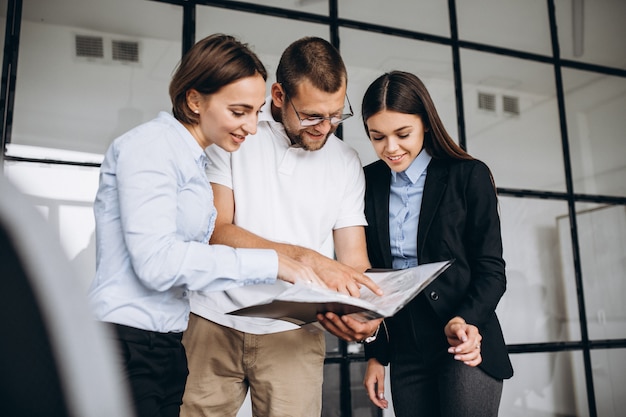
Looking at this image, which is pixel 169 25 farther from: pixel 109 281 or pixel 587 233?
pixel 587 233

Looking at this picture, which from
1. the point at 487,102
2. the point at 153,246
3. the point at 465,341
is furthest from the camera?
the point at 487,102

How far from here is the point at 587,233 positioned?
10.1 ft

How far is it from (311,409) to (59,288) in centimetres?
136

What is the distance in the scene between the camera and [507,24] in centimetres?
321

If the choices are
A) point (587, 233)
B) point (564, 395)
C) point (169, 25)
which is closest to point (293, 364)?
point (169, 25)

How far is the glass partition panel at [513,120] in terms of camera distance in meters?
2.96

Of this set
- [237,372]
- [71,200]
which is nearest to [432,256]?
[237,372]

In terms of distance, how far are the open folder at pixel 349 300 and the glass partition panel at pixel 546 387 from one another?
175 centimetres

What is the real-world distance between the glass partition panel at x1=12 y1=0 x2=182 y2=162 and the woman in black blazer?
1057 millimetres

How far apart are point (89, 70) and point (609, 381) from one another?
298 cm

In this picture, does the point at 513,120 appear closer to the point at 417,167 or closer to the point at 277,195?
the point at 417,167

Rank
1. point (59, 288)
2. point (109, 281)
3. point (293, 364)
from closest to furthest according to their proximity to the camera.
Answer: point (59, 288)
point (109, 281)
point (293, 364)

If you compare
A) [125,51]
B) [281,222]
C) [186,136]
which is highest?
[125,51]

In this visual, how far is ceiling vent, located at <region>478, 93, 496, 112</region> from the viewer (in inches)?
118
